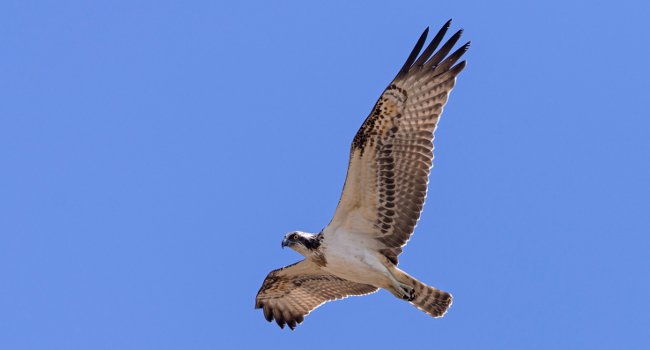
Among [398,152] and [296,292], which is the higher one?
[398,152]

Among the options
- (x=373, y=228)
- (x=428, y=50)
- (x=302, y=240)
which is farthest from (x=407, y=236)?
(x=428, y=50)

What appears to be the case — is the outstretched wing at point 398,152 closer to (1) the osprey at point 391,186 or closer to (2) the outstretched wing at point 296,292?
(1) the osprey at point 391,186

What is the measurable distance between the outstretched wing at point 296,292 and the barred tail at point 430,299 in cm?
115

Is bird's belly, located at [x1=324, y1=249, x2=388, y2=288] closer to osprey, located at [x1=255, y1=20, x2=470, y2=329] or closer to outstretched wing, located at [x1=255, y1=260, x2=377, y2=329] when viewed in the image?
osprey, located at [x1=255, y1=20, x2=470, y2=329]

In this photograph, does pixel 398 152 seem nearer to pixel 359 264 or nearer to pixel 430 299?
pixel 359 264

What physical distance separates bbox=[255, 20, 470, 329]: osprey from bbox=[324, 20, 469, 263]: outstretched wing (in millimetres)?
12

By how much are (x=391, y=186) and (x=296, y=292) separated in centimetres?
259

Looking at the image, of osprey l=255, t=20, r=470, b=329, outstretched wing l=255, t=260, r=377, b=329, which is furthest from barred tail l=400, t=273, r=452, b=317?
outstretched wing l=255, t=260, r=377, b=329

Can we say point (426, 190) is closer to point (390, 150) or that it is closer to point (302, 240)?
point (390, 150)

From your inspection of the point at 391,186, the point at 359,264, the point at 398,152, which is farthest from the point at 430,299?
the point at 398,152

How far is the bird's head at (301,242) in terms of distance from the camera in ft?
46.3

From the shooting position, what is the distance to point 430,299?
572 inches

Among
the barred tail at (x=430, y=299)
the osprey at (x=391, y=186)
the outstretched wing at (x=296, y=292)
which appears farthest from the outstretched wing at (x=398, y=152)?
the outstretched wing at (x=296, y=292)

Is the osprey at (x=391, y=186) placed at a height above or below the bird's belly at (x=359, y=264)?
above
